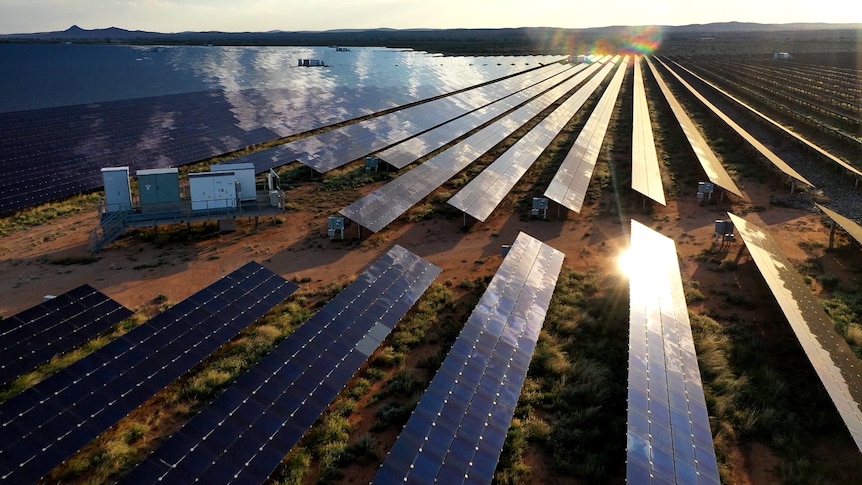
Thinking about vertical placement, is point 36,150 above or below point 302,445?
above

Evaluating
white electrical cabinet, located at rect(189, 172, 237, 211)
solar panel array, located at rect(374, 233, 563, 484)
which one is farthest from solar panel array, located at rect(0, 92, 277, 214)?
solar panel array, located at rect(374, 233, 563, 484)

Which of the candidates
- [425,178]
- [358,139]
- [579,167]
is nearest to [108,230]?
[425,178]

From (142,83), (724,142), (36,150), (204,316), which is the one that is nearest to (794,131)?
(724,142)

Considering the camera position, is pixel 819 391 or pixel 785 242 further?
pixel 785 242

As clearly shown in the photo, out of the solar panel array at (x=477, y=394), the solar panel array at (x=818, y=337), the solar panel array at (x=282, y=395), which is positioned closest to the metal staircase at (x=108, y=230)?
the solar panel array at (x=282, y=395)

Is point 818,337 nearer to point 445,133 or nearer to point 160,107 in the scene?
point 445,133

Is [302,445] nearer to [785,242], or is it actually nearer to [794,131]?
[785,242]
